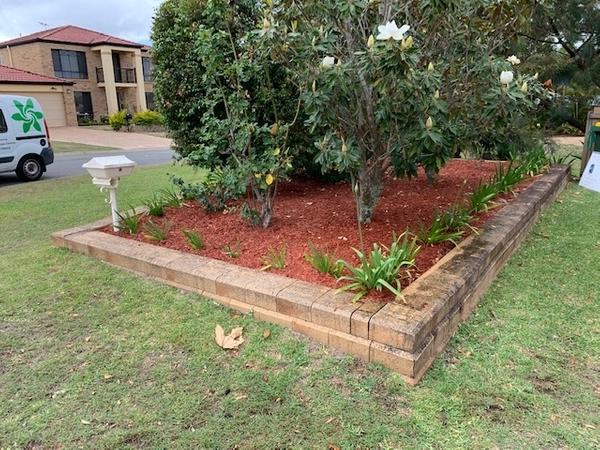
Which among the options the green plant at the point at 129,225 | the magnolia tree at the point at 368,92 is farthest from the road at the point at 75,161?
the magnolia tree at the point at 368,92

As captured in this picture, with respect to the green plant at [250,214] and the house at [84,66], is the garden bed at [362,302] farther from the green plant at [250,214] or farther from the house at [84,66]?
the house at [84,66]

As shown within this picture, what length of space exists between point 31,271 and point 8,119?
7185mm

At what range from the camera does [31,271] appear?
3.96m

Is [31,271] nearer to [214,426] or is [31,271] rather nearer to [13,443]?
[13,443]

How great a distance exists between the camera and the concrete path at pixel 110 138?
65.9 ft

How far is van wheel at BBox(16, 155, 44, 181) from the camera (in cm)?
986

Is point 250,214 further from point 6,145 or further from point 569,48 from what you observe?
point 6,145

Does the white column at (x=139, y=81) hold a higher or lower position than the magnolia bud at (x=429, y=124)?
higher

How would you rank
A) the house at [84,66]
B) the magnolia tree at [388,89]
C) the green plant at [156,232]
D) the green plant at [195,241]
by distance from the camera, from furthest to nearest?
the house at [84,66] < the green plant at [156,232] < the green plant at [195,241] < the magnolia tree at [388,89]

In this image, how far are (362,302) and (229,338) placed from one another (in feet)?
2.76

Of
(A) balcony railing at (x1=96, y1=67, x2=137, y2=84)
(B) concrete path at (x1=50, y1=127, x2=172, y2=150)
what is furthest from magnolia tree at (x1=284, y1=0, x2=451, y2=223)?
(A) balcony railing at (x1=96, y1=67, x2=137, y2=84)

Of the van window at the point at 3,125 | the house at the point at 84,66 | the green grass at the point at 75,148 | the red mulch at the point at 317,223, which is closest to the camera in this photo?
the red mulch at the point at 317,223

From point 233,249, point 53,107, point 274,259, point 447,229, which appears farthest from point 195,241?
point 53,107

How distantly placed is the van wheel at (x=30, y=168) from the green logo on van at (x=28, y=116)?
62 centimetres
